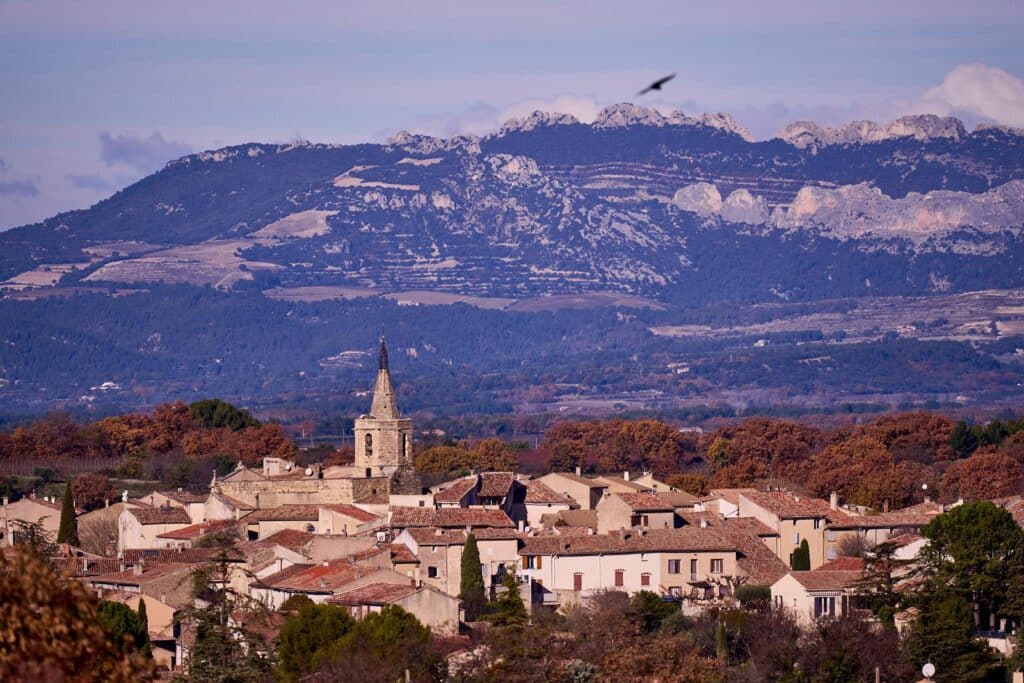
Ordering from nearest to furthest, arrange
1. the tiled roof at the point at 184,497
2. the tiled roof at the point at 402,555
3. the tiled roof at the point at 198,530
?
the tiled roof at the point at 402,555, the tiled roof at the point at 198,530, the tiled roof at the point at 184,497

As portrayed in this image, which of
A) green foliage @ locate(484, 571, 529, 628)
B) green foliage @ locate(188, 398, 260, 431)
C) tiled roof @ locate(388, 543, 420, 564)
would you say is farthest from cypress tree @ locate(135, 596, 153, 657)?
green foliage @ locate(188, 398, 260, 431)

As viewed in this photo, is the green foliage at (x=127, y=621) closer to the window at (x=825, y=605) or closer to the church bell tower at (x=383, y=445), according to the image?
the window at (x=825, y=605)

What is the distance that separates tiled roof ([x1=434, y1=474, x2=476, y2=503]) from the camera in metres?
60.3

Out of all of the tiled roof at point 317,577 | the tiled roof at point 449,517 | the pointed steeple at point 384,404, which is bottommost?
the tiled roof at point 317,577

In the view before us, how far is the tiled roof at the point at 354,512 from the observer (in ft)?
197

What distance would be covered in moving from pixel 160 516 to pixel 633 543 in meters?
15.9

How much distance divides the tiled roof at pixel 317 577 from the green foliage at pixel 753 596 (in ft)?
22.6

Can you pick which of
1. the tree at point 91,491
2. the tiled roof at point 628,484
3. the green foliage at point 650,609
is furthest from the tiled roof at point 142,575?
Answer: the tree at point 91,491

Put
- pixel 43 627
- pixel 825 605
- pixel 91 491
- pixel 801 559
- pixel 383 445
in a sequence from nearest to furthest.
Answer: pixel 43 627 → pixel 825 605 → pixel 801 559 → pixel 383 445 → pixel 91 491

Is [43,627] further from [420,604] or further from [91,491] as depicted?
[91,491]

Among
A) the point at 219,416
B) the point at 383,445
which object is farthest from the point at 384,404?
the point at 219,416

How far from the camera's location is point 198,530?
6106 centimetres

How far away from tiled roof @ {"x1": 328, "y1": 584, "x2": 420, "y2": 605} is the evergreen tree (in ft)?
4.25

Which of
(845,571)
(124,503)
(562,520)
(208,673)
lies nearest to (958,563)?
(845,571)
